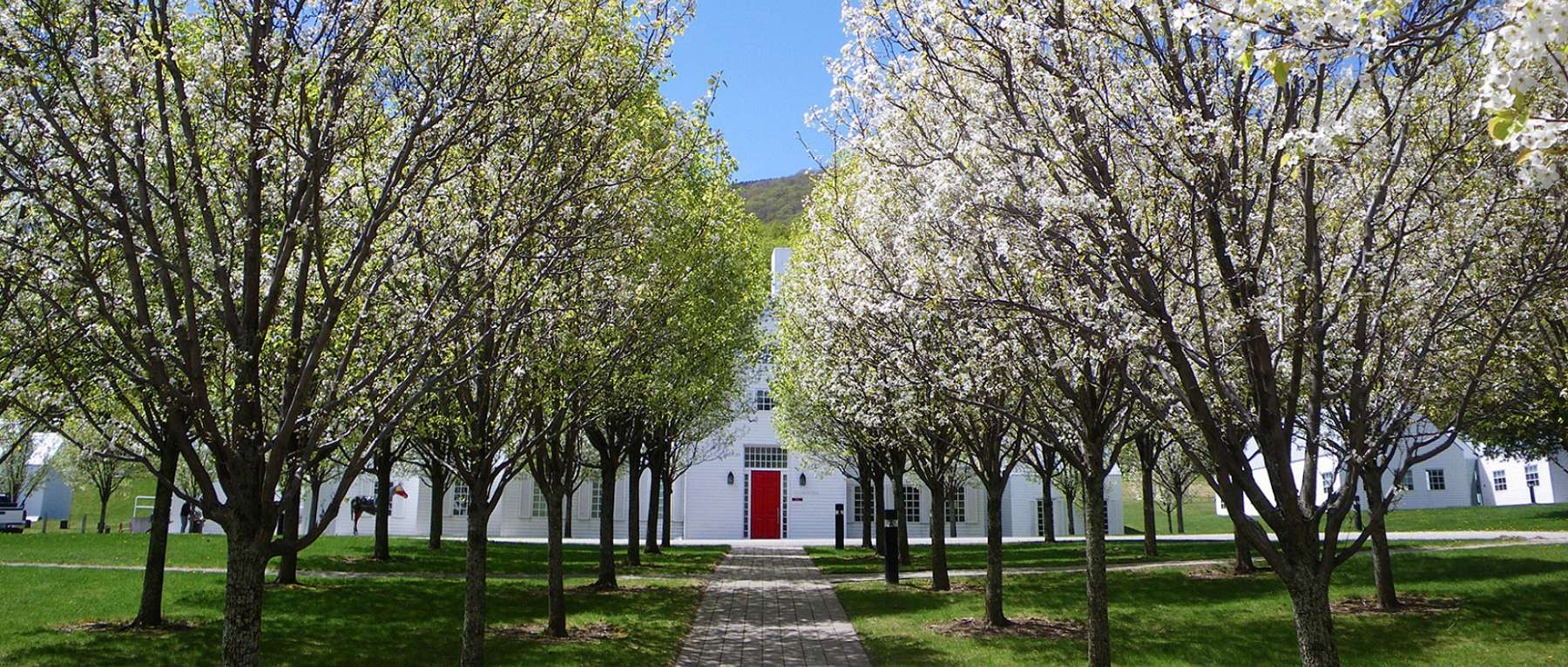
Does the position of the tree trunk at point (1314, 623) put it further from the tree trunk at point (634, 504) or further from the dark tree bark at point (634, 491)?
the tree trunk at point (634, 504)

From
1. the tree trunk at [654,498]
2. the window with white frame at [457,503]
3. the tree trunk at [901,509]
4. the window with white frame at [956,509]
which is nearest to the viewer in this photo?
the tree trunk at [901,509]

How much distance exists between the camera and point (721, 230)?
15.1 metres

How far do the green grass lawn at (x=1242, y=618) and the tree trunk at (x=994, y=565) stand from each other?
93 centimetres

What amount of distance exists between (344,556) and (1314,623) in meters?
22.4

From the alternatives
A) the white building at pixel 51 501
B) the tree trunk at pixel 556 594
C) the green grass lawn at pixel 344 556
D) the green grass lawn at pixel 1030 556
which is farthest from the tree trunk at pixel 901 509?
the white building at pixel 51 501

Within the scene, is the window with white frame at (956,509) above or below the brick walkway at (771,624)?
above

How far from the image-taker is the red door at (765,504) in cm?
3909

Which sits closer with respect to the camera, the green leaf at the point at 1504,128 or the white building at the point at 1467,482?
the green leaf at the point at 1504,128

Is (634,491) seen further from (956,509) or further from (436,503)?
(956,509)

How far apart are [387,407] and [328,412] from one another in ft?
1.32

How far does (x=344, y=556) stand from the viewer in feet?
76.1

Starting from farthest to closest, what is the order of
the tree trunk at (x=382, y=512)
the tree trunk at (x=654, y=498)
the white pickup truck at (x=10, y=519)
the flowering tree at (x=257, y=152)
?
the white pickup truck at (x=10, y=519)
the tree trunk at (x=654, y=498)
the tree trunk at (x=382, y=512)
the flowering tree at (x=257, y=152)

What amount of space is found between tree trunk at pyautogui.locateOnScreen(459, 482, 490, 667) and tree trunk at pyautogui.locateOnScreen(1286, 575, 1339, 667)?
23.2ft

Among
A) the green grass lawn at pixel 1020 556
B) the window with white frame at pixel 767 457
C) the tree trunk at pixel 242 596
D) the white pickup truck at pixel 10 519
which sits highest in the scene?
the window with white frame at pixel 767 457
